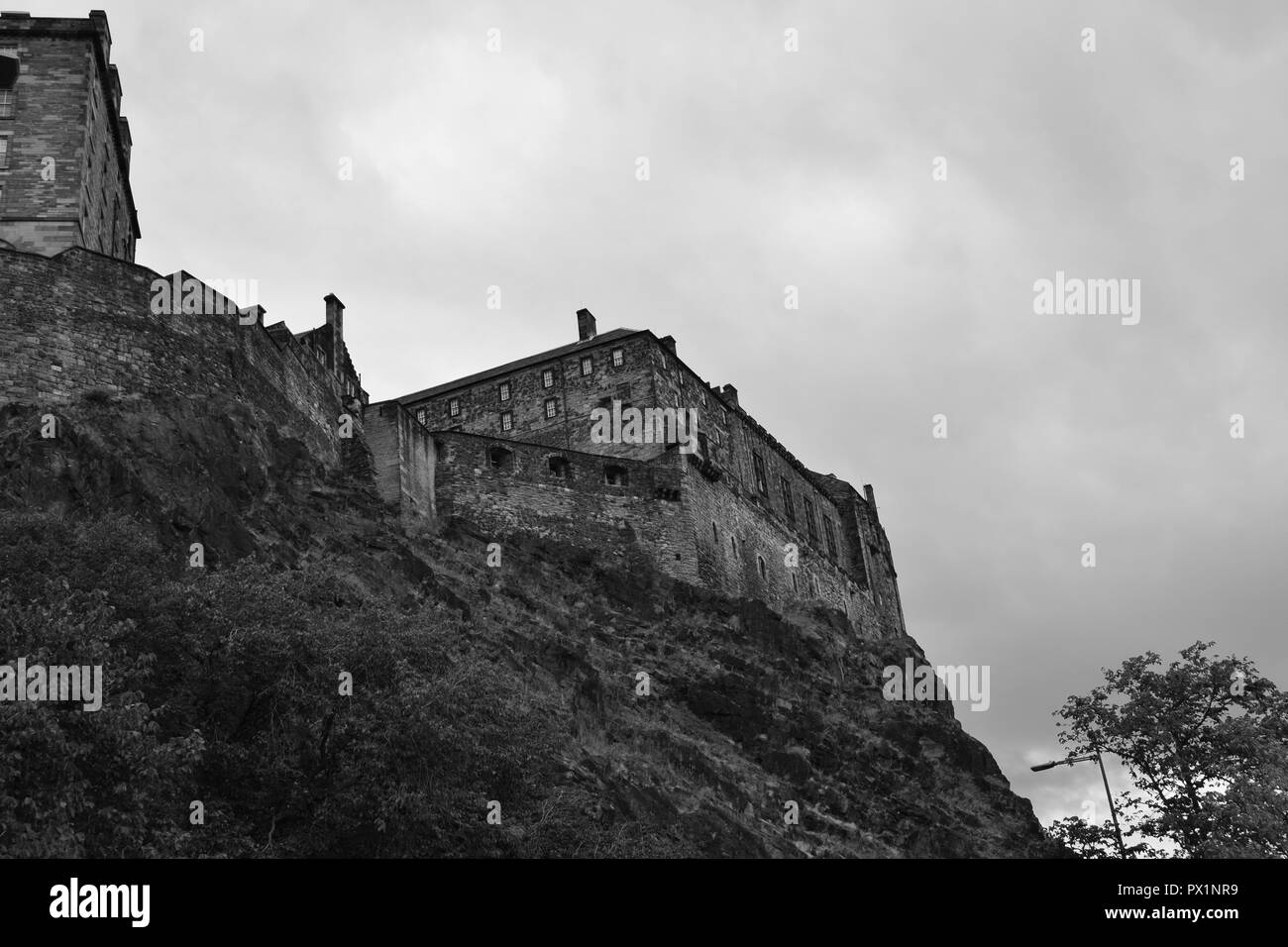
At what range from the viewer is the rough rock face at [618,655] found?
28.3 m

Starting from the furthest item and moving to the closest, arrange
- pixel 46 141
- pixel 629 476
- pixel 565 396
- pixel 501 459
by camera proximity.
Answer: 1. pixel 565 396
2. pixel 629 476
3. pixel 501 459
4. pixel 46 141

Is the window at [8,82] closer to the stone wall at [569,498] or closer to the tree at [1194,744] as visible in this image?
the stone wall at [569,498]

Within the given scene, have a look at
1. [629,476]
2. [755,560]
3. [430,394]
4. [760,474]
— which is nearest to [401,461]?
[629,476]

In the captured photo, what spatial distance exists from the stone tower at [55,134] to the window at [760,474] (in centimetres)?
2891

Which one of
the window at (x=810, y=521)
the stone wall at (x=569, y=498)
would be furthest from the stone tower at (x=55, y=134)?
the window at (x=810, y=521)

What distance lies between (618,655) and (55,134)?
24138 millimetres

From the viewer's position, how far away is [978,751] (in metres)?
41.4

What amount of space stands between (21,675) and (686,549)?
31650 mm

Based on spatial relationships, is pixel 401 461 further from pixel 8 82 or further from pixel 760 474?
pixel 760 474

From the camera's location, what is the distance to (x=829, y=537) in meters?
64.7

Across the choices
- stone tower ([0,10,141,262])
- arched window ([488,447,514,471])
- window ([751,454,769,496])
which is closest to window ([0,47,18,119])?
stone tower ([0,10,141,262])

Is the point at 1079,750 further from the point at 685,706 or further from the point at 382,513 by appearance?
the point at 382,513

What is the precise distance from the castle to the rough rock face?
5.17ft
